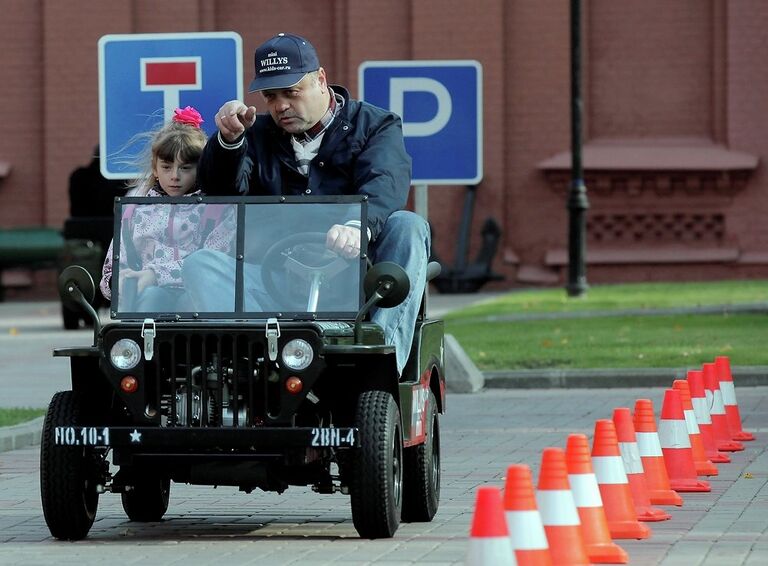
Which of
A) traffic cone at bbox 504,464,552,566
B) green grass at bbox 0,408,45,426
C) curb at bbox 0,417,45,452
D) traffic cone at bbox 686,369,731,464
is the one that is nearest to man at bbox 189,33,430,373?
traffic cone at bbox 504,464,552,566

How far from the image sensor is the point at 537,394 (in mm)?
15070

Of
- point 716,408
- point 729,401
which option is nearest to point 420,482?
point 716,408

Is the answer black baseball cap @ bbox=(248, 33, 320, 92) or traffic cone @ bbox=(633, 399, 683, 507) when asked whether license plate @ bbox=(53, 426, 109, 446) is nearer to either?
black baseball cap @ bbox=(248, 33, 320, 92)

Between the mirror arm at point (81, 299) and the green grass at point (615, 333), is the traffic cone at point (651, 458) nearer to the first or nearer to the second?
the mirror arm at point (81, 299)

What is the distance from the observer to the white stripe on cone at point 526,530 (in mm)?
5770

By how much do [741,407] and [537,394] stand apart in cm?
204

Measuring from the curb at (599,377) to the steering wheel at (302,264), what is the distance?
7.97m

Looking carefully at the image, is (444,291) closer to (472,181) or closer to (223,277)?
(472,181)

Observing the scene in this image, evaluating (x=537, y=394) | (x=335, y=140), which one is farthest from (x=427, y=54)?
(x=335, y=140)

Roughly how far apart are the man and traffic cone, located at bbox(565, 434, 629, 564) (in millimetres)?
1021

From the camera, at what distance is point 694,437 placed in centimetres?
977

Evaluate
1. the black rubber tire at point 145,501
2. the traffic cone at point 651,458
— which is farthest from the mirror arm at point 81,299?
the traffic cone at point 651,458

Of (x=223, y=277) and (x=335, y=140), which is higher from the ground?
(x=335, y=140)

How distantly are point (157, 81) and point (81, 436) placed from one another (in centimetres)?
433
